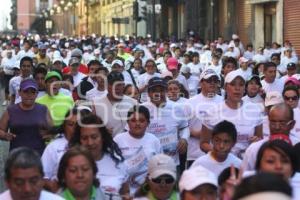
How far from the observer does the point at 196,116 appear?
902cm

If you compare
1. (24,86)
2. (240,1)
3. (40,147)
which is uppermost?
(240,1)

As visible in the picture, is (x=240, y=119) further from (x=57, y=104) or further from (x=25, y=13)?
(x=25, y=13)

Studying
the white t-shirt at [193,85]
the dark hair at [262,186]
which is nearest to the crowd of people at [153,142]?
the dark hair at [262,186]

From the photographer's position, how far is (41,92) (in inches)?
410

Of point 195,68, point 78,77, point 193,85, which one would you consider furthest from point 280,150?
point 195,68

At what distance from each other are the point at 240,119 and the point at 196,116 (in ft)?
4.45

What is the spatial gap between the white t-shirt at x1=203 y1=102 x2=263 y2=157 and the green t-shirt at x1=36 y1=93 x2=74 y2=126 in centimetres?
183

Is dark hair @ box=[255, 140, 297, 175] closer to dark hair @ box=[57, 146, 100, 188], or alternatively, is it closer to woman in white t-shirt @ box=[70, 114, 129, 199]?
dark hair @ box=[57, 146, 100, 188]

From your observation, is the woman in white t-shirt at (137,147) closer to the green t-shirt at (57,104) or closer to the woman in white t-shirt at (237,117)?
the woman in white t-shirt at (237,117)

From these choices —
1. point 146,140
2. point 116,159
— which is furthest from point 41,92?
point 116,159

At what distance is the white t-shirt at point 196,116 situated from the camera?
8930 millimetres

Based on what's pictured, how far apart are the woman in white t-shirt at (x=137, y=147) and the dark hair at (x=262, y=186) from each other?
13.0 feet

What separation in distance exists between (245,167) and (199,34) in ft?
119

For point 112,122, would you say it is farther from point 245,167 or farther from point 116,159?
point 245,167
